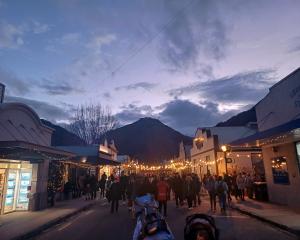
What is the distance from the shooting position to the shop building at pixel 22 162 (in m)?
15.1

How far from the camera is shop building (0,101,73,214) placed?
1515cm

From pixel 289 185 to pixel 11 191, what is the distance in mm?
16086

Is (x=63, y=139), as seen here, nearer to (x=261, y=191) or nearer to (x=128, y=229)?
(x=261, y=191)

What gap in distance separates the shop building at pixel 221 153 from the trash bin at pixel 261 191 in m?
4.22

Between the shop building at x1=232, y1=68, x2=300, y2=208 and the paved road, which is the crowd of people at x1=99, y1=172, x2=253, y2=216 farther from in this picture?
the shop building at x1=232, y1=68, x2=300, y2=208

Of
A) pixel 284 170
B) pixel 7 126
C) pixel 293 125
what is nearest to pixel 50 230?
pixel 7 126

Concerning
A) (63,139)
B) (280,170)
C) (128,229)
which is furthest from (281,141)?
(63,139)

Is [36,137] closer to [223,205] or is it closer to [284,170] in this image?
[223,205]

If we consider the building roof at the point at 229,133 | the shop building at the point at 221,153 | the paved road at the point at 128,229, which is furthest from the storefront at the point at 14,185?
the building roof at the point at 229,133

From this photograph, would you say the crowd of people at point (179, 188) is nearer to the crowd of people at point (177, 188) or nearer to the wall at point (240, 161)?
the crowd of people at point (177, 188)

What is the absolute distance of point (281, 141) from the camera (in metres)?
16.6

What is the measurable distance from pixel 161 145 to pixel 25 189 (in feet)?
572

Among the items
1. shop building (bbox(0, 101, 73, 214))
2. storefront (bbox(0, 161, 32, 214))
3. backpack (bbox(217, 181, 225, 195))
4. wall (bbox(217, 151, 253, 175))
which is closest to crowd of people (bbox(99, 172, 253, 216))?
backpack (bbox(217, 181, 225, 195))

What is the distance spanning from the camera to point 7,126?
50.2 ft
